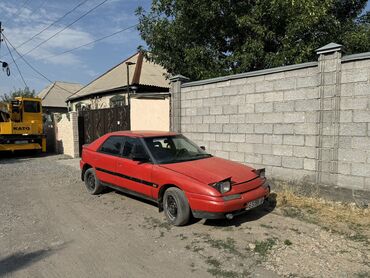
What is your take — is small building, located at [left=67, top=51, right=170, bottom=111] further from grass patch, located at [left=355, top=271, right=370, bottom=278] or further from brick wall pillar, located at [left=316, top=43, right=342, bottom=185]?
grass patch, located at [left=355, top=271, right=370, bottom=278]

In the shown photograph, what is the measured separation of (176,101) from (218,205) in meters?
5.53

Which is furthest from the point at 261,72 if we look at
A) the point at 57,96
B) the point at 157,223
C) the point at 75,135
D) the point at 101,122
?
the point at 57,96

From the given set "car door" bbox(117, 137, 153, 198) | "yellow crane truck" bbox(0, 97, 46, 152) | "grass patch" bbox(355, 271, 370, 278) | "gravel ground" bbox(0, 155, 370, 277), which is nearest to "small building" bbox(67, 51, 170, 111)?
"yellow crane truck" bbox(0, 97, 46, 152)

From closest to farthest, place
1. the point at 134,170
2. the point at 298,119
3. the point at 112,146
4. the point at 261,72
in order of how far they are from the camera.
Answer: the point at 134,170, the point at 298,119, the point at 112,146, the point at 261,72

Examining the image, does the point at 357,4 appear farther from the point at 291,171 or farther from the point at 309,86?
the point at 291,171

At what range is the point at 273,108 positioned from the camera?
289 inches

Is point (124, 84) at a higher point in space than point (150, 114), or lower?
higher

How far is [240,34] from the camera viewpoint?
1054 centimetres

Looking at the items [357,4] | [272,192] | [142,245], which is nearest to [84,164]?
[142,245]

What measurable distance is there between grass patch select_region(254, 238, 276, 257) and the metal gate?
28.5ft

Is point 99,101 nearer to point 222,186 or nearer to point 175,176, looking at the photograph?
point 175,176

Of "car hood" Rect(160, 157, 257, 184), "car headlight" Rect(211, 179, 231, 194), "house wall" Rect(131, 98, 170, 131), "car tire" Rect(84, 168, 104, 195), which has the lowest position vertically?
"car tire" Rect(84, 168, 104, 195)

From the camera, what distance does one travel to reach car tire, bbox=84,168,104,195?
290 inches

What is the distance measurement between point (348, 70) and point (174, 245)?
4335 millimetres
